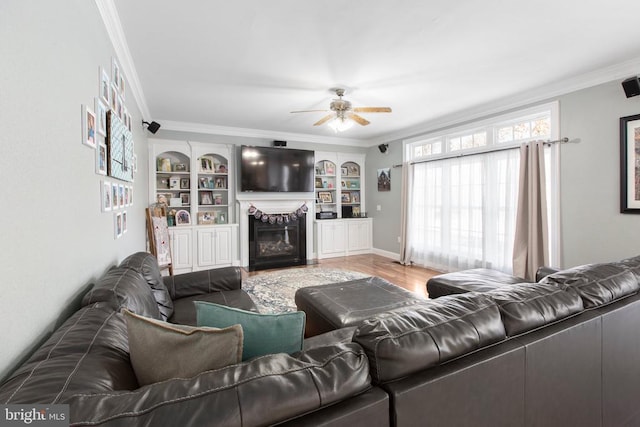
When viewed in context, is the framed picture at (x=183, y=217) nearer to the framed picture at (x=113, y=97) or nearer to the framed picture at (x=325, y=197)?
the framed picture at (x=325, y=197)

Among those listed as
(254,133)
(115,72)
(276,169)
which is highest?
(254,133)

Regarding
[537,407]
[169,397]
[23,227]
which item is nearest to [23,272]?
[23,227]

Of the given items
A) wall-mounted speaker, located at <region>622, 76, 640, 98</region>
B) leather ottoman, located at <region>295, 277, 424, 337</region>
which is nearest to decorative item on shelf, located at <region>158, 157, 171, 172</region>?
leather ottoman, located at <region>295, 277, 424, 337</region>

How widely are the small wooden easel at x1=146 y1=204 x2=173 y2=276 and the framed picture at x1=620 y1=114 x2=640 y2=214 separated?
542 cm

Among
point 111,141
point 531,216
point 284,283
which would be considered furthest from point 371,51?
point 284,283

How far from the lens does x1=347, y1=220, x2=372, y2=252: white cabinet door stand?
6398 mm

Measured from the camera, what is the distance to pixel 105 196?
1.90 metres

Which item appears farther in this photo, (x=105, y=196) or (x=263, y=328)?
(x=105, y=196)

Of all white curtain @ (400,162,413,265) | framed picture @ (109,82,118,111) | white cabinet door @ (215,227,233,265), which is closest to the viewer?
framed picture @ (109,82,118,111)

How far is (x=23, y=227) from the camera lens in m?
0.94

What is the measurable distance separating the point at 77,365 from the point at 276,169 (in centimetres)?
496

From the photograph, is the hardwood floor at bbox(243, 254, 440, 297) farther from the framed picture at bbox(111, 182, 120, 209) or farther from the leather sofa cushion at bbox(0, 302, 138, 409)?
the leather sofa cushion at bbox(0, 302, 138, 409)

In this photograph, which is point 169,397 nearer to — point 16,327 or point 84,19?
point 16,327

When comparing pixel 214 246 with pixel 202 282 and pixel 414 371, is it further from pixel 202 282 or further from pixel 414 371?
pixel 414 371
